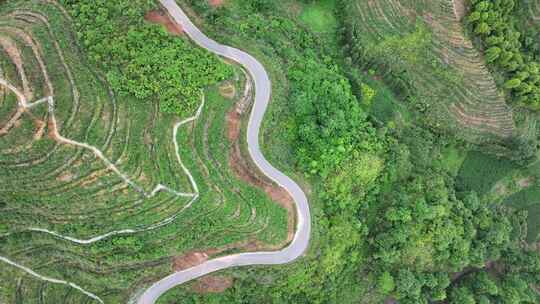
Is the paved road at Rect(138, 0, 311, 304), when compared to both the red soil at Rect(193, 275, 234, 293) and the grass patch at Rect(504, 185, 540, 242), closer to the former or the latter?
the red soil at Rect(193, 275, 234, 293)

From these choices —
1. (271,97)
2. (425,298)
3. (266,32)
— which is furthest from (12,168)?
(425,298)

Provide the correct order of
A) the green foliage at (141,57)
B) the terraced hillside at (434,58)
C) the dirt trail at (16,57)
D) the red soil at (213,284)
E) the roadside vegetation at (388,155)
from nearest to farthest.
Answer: the dirt trail at (16,57)
the green foliage at (141,57)
the red soil at (213,284)
the roadside vegetation at (388,155)
the terraced hillside at (434,58)

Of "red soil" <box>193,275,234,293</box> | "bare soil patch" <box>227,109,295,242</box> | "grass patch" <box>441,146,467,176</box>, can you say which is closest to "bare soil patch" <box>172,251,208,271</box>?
A: "red soil" <box>193,275,234,293</box>

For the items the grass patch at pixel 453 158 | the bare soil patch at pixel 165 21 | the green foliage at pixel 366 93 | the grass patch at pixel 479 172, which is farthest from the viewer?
the grass patch at pixel 479 172

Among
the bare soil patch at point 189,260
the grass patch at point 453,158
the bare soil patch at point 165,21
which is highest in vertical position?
the bare soil patch at point 165,21

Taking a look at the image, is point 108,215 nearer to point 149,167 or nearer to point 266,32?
point 149,167

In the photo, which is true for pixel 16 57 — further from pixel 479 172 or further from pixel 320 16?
pixel 479 172

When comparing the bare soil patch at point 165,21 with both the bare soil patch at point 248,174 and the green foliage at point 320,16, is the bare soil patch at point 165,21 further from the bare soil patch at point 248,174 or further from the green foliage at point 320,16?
the green foliage at point 320,16

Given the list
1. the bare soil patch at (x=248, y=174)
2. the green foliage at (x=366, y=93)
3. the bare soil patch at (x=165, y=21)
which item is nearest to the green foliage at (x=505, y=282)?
the bare soil patch at (x=248, y=174)
